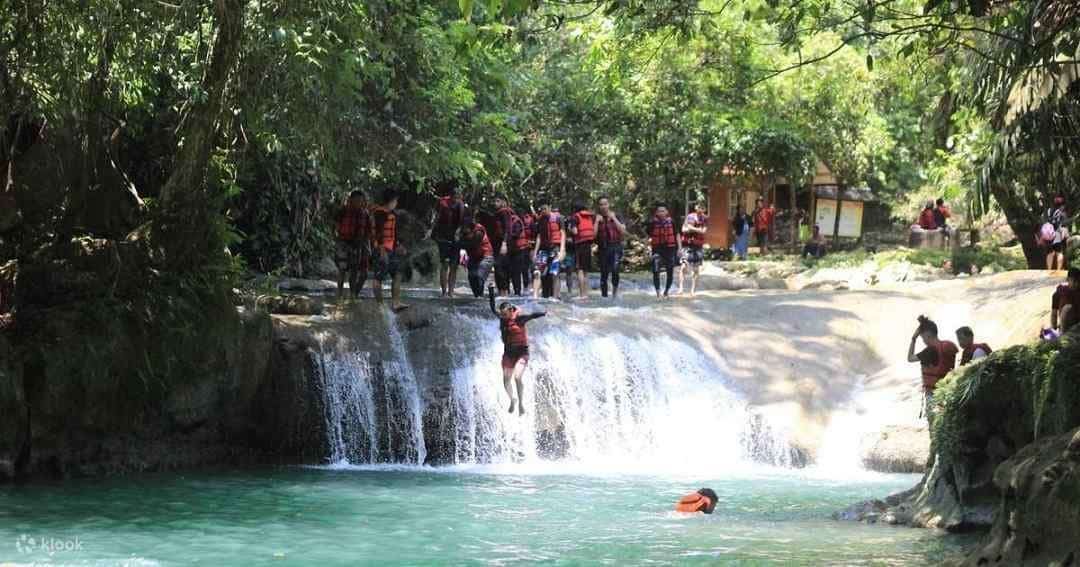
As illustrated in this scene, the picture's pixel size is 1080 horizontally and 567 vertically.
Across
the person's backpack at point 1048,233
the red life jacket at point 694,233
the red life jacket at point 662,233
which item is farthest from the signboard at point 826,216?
the red life jacket at point 662,233

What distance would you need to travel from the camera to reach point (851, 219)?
39219mm

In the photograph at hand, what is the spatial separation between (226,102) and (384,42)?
2736 millimetres

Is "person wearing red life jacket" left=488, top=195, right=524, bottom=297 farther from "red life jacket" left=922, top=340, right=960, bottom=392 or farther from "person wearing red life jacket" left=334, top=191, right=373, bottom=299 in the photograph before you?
"red life jacket" left=922, top=340, right=960, bottom=392

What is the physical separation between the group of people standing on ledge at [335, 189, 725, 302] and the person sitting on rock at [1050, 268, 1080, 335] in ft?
22.5

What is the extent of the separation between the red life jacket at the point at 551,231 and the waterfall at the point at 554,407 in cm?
221

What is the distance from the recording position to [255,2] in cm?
1319

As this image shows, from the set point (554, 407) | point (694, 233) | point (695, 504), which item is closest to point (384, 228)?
point (554, 407)

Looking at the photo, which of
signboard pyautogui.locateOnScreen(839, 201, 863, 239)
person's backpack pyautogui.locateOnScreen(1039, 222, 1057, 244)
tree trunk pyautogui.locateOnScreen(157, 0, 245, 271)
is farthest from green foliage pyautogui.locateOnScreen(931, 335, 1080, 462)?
signboard pyautogui.locateOnScreen(839, 201, 863, 239)

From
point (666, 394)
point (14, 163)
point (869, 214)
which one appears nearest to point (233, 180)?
point (14, 163)

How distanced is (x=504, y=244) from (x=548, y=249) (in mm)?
707

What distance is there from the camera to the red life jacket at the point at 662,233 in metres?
20.2

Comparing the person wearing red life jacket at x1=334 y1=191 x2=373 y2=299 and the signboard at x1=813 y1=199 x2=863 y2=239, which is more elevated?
the signboard at x1=813 y1=199 x2=863 y2=239

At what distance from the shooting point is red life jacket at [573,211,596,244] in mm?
20234

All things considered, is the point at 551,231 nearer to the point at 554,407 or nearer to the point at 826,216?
the point at 554,407
